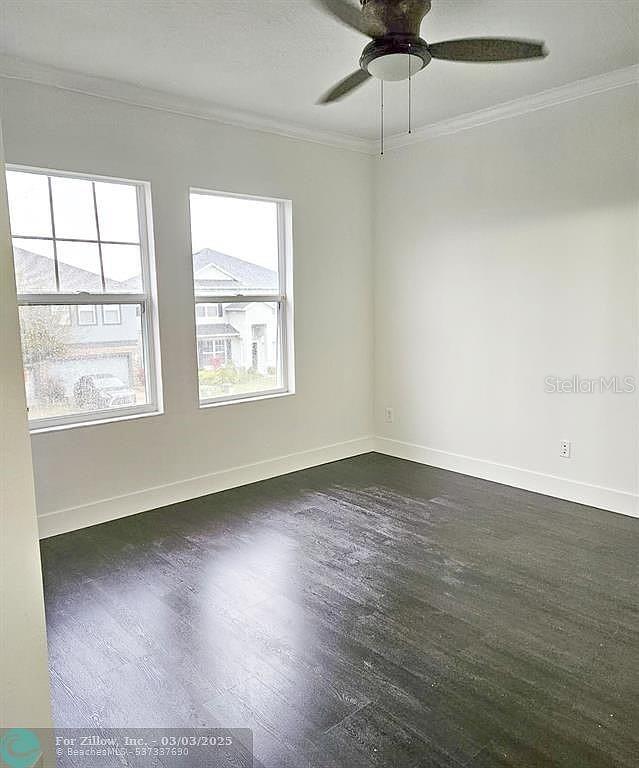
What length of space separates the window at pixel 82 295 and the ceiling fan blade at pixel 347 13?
1.66m

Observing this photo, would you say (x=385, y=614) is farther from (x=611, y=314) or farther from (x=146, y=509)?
(x=611, y=314)

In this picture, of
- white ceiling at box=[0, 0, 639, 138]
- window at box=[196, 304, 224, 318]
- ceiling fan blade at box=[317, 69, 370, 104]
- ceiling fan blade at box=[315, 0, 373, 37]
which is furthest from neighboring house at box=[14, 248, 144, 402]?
ceiling fan blade at box=[315, 0, 373, 37]

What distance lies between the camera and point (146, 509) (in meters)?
3.76

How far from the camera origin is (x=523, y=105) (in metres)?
3.76

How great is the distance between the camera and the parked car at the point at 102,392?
352cm

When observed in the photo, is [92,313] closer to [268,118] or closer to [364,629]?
[268,118]

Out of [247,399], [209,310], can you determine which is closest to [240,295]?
[209,310]

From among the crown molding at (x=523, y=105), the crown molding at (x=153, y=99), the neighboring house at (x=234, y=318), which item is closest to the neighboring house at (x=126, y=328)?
the neighboring house at (x=234, y=318)

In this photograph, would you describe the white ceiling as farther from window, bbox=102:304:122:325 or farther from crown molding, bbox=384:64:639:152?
window, bbox=102:304:122:325

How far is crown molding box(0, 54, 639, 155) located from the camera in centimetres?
312

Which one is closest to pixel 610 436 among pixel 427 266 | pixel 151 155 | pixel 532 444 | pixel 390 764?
pixel 532 444

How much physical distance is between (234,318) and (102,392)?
110cm

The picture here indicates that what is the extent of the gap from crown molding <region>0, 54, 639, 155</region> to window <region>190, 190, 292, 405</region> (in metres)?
0.51

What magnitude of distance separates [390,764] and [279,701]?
448mm
